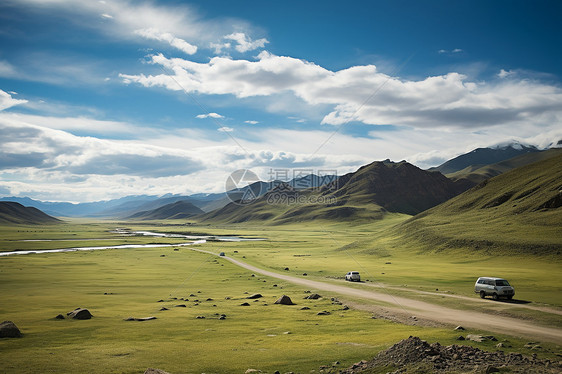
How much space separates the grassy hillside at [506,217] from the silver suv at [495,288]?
56075 millimetres

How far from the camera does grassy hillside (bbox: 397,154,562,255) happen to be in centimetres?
10588

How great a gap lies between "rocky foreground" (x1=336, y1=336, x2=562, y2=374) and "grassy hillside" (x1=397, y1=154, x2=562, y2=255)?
286 ft

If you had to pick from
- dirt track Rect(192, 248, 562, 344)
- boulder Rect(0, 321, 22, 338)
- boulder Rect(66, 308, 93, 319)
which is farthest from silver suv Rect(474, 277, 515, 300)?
boulder Rect(0, 321, 22, 338)

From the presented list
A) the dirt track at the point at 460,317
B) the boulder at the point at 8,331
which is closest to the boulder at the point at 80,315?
the boulder at the point at 8,331

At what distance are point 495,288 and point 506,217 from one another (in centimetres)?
10731

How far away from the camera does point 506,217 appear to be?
139250 mm

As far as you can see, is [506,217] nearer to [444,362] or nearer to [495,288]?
[495,288]

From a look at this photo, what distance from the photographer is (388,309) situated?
4294 centimetres

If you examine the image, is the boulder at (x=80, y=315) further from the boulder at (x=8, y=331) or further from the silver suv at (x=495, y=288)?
the silver suv at (x=495, y=288)

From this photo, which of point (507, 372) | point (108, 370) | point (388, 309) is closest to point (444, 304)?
point (388, 309)

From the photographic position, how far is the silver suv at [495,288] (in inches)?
1858

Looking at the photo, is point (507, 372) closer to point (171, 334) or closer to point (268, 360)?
point (268, 360)

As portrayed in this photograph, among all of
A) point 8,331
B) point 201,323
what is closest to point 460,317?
point 201,323

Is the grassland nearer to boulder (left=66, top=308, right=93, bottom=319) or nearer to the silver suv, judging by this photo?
boulder (left=66, top=308, right=93, bottom=319)
